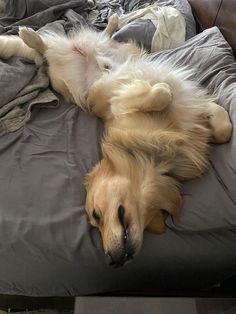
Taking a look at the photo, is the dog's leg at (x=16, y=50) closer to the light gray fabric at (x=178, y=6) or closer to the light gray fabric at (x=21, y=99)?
the light gray fabric at (x=21, y=99)

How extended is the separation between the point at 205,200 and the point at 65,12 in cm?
160

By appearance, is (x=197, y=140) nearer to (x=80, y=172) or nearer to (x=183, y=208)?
(x=183, y=208)

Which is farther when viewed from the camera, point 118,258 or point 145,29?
point 145,29

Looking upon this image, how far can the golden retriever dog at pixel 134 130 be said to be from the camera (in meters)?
1.24

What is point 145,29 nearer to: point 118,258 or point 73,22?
point 73,22

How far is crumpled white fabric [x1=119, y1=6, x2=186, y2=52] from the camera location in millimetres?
2104

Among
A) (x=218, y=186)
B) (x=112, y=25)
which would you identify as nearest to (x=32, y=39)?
(x=112, y=25)

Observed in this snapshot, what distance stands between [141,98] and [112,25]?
84 cm

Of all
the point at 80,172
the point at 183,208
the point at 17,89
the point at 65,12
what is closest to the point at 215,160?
the point at 183,208

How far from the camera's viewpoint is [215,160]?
4.50 feet

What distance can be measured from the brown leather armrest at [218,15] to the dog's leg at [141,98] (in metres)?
0.62

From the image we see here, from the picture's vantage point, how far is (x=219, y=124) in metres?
1.40

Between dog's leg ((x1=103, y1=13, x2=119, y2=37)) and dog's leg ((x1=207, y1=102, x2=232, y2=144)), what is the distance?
0.93 m

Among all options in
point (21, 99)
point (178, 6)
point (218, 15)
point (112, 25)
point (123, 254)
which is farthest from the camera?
A: point (178, 6)
